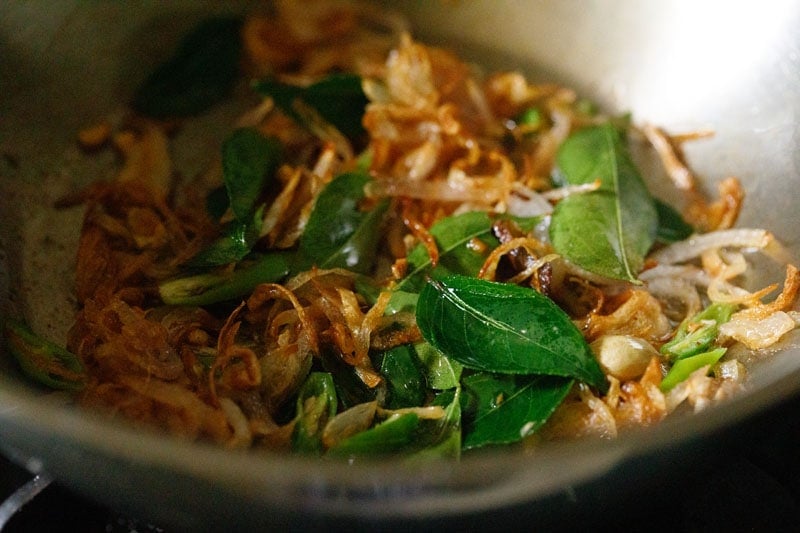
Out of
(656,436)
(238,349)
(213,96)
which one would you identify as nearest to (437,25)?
(213,96)

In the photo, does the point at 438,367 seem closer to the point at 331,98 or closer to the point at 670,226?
the point at 670,226

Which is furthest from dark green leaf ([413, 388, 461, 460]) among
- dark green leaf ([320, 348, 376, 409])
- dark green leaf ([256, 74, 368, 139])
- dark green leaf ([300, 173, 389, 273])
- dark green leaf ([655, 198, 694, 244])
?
dark green leaf ([256, 74, 368, 139])

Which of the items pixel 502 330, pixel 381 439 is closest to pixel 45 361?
pixel 381 439

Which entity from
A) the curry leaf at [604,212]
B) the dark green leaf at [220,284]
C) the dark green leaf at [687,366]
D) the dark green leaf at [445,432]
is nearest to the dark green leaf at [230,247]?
the dark green leaf at [220,284]

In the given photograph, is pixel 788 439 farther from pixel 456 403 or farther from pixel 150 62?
pixel 150 62

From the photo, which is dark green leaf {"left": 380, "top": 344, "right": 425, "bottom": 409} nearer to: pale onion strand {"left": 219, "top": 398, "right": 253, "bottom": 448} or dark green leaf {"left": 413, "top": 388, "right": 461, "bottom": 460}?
dark green leaf {"left": 413, "top": 388, "right": 461, "bottom": 460}

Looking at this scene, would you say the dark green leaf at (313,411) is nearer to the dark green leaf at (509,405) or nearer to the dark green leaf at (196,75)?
the dark green leaf at (509,405)

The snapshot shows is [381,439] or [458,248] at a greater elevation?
[458,248]
